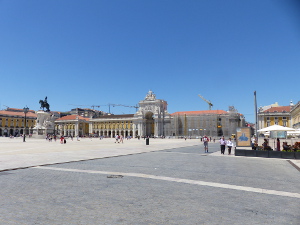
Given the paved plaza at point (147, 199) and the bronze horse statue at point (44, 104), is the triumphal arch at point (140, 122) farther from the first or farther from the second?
the paved plaza at point (147, 199)

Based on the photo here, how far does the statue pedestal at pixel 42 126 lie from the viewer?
6361cm

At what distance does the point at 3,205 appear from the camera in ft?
16.9

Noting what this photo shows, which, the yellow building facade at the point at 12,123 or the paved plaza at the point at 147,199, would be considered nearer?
the paved plaza at the point at 147,199

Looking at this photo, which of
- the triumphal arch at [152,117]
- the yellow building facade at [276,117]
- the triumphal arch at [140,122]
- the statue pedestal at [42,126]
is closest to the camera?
Result: the statue pedestal at [42,126]

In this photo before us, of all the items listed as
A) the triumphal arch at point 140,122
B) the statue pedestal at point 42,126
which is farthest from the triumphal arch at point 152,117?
the statue pedestal at point 42,126

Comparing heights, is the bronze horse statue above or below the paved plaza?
above

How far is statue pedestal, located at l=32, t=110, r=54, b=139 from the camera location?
6361 cm

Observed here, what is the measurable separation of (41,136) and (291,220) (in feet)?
213

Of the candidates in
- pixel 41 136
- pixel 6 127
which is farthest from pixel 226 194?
pixel 6 127

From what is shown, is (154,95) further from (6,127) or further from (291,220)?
(291,220)

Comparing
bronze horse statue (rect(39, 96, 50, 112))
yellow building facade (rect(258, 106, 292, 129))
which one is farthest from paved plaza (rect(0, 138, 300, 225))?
yellow building facade (rect(258, 106, 292, 129))

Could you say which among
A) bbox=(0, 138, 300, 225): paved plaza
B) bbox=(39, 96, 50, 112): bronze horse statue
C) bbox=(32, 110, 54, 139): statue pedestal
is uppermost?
bbox=(39, 96, 50, 112): bronze horse statue

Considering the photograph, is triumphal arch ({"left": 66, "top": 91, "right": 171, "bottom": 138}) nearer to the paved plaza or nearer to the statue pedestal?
the statue pedestal

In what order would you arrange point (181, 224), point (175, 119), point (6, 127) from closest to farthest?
point (181, 224), point (175, 119), point (6, 127)
